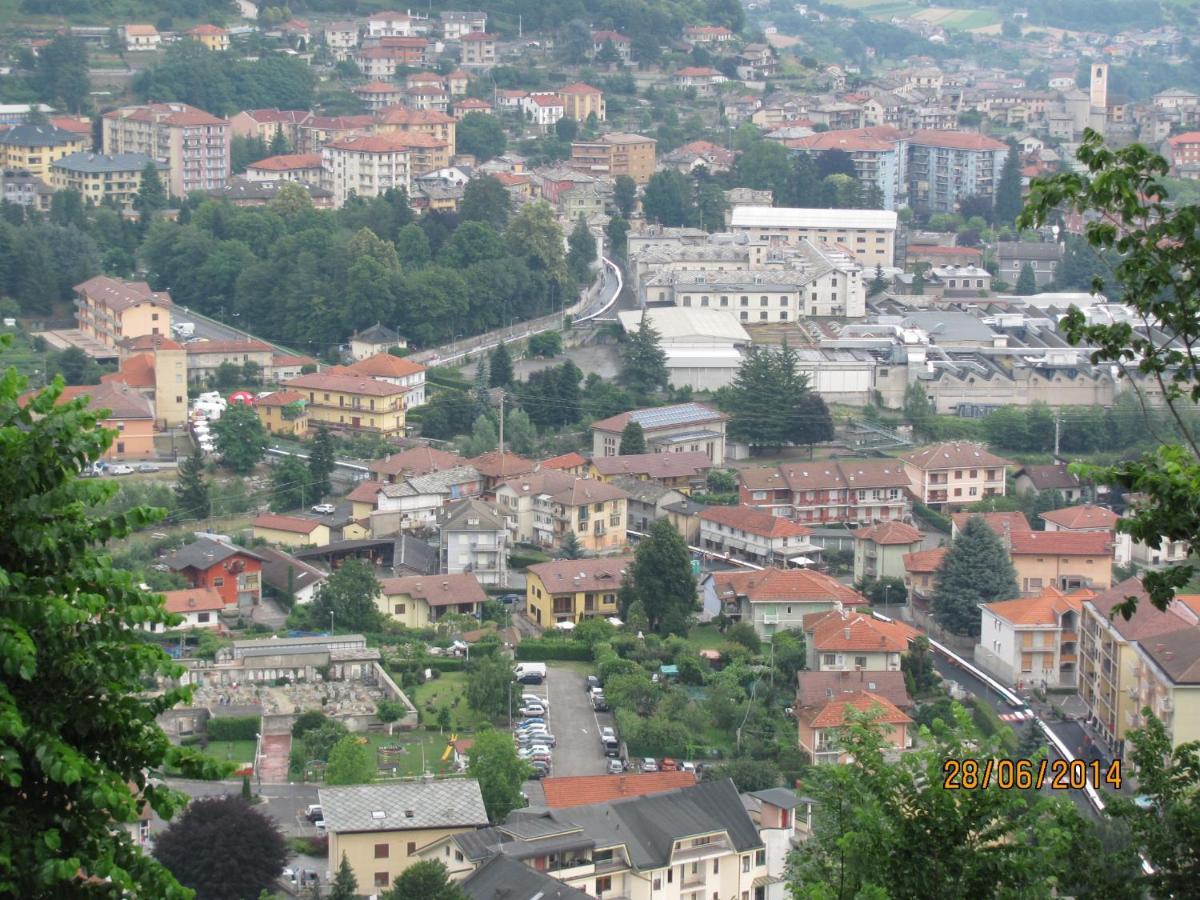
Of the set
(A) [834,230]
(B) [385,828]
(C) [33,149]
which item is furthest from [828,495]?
(C) [33,149]

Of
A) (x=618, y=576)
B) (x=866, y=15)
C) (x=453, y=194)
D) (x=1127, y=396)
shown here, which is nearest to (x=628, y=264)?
(x=453, y=194)

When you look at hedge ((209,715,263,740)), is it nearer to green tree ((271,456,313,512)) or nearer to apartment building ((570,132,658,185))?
green tree ((271,456,313,512))

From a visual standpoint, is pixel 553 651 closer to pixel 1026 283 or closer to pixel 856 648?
pixel 856 648

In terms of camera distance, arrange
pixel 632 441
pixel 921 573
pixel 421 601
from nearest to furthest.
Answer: pixel 421 601, pixel 921 573, pixel 632 441

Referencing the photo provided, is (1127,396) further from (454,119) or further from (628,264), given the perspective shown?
(454,119)

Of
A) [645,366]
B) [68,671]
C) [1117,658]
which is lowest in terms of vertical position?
[645,366]

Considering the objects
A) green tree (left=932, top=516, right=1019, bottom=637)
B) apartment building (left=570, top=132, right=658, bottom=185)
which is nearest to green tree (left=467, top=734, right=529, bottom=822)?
green tree (left=932, top=516, right=1019, bottom=637)
